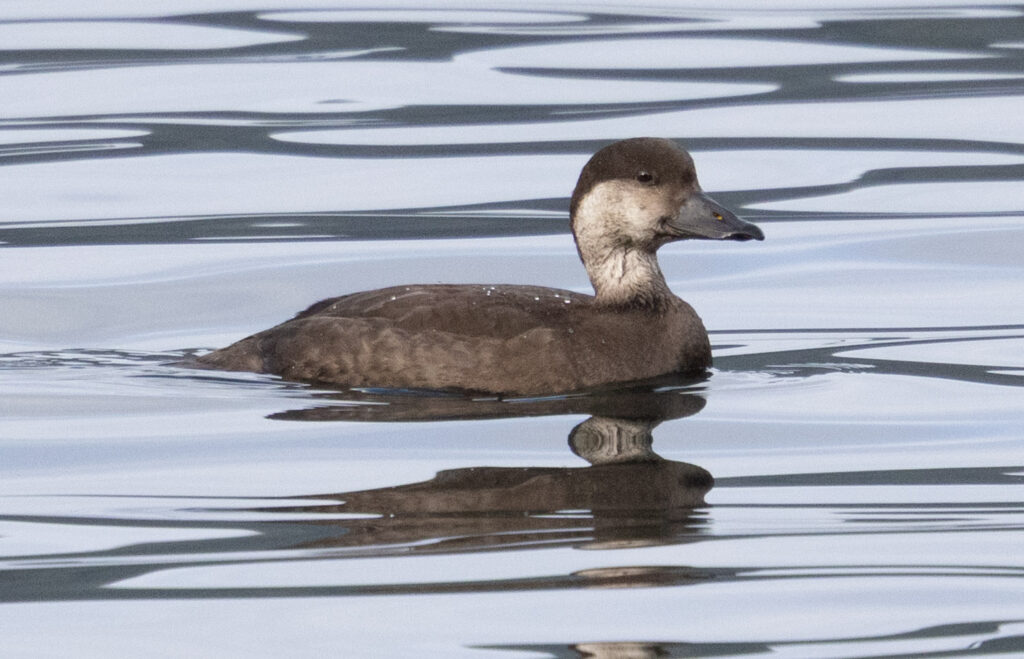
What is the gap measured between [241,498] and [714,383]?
265cm

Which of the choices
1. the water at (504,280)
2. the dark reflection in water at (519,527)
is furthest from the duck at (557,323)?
the dark reflection in water at (519,527)

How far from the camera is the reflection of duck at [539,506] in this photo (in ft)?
20.6

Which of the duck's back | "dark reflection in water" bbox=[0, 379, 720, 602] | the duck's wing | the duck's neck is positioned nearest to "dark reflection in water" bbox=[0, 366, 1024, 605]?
"dark reflection in water" bbox=[0, 379, 720, 602]

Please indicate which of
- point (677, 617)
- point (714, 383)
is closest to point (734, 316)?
point (714, 383)

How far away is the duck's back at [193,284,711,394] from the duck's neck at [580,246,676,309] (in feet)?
0.39

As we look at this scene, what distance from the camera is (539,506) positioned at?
6.70 m

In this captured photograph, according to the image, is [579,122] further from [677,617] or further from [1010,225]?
[677,617]

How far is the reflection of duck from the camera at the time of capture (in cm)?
628

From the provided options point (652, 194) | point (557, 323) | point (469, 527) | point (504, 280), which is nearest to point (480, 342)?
point (557, 323)

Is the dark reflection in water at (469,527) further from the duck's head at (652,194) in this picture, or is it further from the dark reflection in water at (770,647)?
the duck's head at (652,194)

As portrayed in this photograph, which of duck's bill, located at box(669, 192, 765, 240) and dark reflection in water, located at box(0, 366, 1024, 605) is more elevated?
duck's bill, located at box(669, 192, 765, 240)

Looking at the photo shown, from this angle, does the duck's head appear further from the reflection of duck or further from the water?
the reflection of duck

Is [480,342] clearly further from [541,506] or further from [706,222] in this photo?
[541,506]

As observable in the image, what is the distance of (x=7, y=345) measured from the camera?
1016 centimetres
